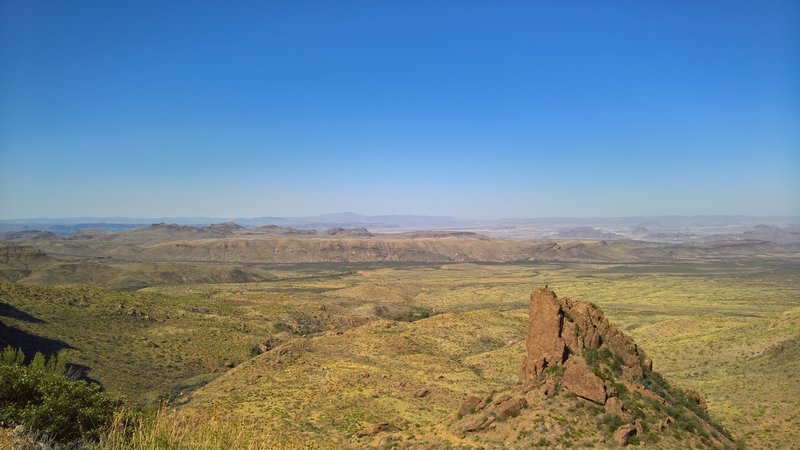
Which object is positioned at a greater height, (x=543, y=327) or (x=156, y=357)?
(x=543, y=327)

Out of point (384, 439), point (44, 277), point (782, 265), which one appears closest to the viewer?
point (384, 439)

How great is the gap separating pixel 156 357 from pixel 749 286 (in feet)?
454

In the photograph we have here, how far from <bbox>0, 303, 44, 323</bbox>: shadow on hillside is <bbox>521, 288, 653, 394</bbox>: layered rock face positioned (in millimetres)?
48462

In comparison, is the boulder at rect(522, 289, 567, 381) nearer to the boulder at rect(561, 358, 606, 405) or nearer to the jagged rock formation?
the jagged rock formation

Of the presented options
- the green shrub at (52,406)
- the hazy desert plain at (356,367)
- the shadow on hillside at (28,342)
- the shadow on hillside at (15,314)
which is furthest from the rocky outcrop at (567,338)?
the shadow on hillside at (15,314)

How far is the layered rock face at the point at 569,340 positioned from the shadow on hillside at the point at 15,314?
48462 millimetres

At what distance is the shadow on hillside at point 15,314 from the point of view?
45.8 m

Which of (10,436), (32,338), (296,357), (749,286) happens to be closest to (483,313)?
(296,357)

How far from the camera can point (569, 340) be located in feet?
78.0

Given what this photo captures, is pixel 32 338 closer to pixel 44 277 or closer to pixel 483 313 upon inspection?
pixel 483 313

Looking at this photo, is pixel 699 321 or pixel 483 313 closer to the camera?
pixel 699 321

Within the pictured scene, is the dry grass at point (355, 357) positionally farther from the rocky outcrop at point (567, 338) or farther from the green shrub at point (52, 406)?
the rocky outcrop at point (567, 338)

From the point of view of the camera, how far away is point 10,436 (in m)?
10.5

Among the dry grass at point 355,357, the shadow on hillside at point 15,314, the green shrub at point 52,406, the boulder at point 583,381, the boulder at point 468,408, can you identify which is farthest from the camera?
the shadow on hillside at point 15,314
